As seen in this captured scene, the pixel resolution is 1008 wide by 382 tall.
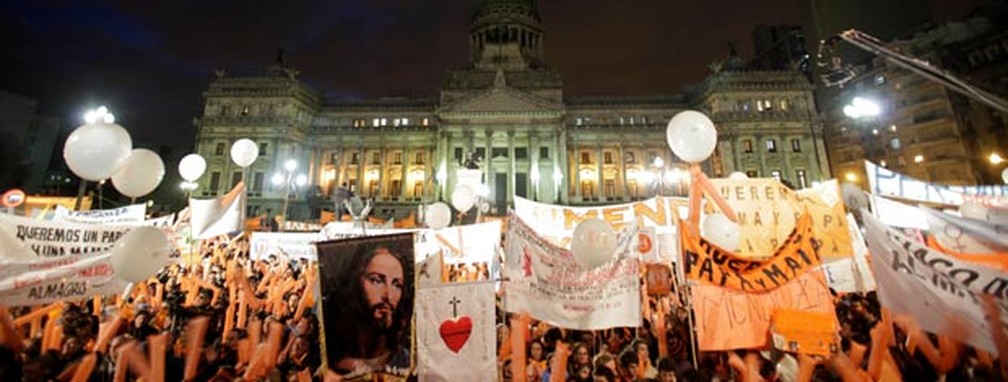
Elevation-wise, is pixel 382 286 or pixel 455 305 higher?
pixel 382 286

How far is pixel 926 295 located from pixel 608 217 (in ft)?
19.1

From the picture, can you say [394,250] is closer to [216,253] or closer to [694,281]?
[694,281]

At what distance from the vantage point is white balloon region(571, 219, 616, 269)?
591 centimetres

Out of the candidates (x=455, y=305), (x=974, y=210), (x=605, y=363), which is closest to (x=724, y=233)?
(x=605, y=363)

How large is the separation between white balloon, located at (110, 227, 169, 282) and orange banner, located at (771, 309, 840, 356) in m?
7.93

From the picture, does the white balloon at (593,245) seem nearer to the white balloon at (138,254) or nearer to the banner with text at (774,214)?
the banner with text at (774,214)

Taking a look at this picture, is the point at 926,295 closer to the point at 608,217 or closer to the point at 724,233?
the point at 724,233

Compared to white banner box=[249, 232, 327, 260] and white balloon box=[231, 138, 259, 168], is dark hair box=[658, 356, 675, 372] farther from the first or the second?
white banner box=[249, 232, 327, 260]

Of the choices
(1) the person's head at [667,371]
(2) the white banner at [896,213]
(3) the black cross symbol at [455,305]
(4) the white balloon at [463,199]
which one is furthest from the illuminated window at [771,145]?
(3) the black cross symbol at [455,305]

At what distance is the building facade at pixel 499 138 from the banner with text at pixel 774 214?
3844cm

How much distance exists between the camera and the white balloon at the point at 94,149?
18.8ft

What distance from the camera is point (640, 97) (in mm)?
53469

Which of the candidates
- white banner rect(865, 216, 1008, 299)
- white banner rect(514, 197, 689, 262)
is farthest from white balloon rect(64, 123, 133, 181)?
white banner rect(865, 216, 1008, 299)

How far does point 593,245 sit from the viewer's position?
19.4ft
